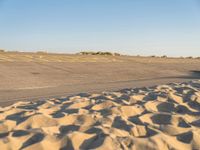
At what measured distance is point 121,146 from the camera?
4.80 m

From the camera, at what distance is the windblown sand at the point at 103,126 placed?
4863 millimetres

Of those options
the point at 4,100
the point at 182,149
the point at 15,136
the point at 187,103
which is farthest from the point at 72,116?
the point at 4,100

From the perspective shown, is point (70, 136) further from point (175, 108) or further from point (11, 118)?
point (175, 108)

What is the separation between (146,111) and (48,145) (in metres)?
2.85

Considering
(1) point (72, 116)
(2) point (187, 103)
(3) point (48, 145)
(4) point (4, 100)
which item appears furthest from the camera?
(4) point (4, 100)

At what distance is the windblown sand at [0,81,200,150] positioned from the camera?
4863mm

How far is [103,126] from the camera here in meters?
5.67

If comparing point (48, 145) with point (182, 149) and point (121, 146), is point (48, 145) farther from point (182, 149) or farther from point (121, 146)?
point (182, 149)

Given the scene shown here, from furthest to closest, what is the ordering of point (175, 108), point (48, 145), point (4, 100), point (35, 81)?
point (35, 81) < point (4, 100) < point (175, 108) < point (48, 145)

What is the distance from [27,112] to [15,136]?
159cm

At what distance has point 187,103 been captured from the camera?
836 centimetres

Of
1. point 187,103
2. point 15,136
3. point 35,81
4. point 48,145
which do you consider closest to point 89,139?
point 48,145

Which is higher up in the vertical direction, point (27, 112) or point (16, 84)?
point (27, 112)

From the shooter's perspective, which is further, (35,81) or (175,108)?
(35,81)
